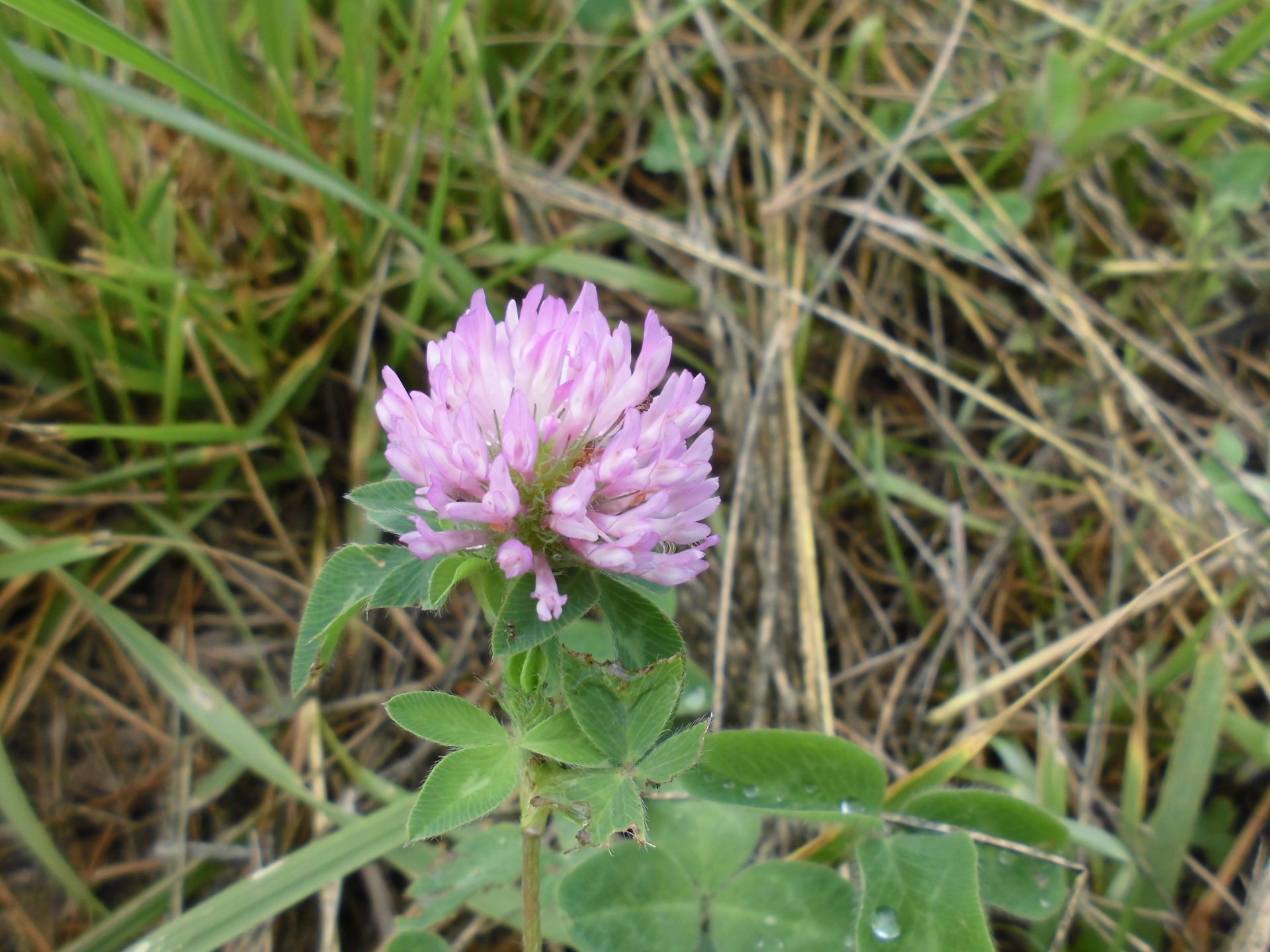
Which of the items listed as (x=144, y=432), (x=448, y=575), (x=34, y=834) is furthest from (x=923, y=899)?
(x=144, y=432)

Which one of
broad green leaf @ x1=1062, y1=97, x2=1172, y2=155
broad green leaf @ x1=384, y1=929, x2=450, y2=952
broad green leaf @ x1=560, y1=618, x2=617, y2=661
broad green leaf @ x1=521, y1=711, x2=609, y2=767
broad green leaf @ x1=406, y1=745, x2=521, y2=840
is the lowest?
broad green leaf @ x1=384, y1=929, x2=450, y2=952

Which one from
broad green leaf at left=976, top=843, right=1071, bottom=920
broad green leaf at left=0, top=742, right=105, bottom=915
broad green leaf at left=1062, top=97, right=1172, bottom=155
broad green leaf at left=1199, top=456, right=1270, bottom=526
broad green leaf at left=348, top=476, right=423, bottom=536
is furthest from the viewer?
broad green leaf at left=1062, top=97, right=1172, bottom=155

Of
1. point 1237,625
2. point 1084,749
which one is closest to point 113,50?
point 1084,749

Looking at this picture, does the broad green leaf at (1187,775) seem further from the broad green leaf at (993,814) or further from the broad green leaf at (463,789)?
the broad green leaf at (463,789)

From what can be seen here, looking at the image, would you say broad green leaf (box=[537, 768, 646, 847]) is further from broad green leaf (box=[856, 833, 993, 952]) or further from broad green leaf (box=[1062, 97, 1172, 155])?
broad green leaf (box=[1062, 97, 1172, 155])

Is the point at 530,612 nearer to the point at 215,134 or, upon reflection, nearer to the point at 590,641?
the point at 590,641

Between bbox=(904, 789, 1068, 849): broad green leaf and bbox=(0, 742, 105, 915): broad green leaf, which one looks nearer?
bbox=(904, 789, 1068, 849): broad green leaf

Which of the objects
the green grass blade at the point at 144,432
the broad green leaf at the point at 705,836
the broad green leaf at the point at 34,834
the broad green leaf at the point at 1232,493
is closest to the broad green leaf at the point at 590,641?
the broad green leaf at the point at 705,836

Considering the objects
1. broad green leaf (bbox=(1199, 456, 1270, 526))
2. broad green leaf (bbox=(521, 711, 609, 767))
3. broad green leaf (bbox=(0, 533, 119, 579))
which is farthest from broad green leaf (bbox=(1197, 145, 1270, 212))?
broad green leaf (bbox=(0, 533, 119, 579))

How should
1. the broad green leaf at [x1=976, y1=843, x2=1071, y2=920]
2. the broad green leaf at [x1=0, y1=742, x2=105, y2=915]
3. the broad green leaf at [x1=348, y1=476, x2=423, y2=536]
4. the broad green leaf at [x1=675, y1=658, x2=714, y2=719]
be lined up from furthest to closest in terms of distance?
the broad green leaf at [x1=675, y1=658, x2=714, y2=719]
the broad green leaf at [x1=0, y1=742, x2=105, y2=915]
the broad green leaf at [x1=976, y1=843, x2=1071, y2=920]
the broad green leaf at [x1=348, y1=476, x2=423, y2=536]
